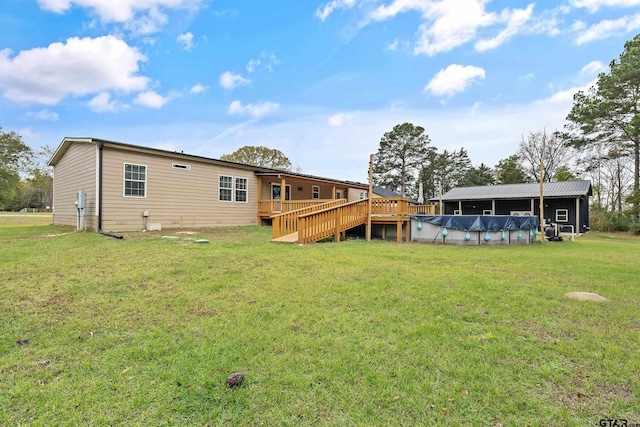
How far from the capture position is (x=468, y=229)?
1025 cm

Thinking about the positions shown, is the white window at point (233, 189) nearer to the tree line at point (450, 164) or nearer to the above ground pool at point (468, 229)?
the above ground pool at point (468, 229)

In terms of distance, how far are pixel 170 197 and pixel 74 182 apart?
14.0 ft

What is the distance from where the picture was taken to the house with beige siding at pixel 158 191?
10.5m

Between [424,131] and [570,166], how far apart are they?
15745 mm

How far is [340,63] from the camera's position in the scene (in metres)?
14.7

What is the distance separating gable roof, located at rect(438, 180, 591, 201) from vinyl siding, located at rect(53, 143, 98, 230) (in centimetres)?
2446

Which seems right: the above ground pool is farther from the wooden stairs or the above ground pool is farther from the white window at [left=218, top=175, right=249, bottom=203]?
the white window at [left=218, top=175, right=249, bottom=203]

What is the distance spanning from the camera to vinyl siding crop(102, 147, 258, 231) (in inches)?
416

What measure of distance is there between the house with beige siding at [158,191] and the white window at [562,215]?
17056mm

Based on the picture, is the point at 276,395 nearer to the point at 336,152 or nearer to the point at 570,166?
the point at 336,152

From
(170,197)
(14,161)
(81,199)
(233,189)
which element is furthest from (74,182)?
(14,161)

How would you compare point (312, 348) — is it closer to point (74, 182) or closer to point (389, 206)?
point (389, 206)

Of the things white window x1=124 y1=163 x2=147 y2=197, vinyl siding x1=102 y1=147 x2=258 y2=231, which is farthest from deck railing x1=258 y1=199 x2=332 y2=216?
white window x1=124 y1=163 x2=147 y2=197

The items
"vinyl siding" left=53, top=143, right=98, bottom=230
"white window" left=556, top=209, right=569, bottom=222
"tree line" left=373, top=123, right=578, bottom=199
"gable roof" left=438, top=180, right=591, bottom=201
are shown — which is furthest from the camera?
"tree line" left=373, top=123, right=578, bottom=199
